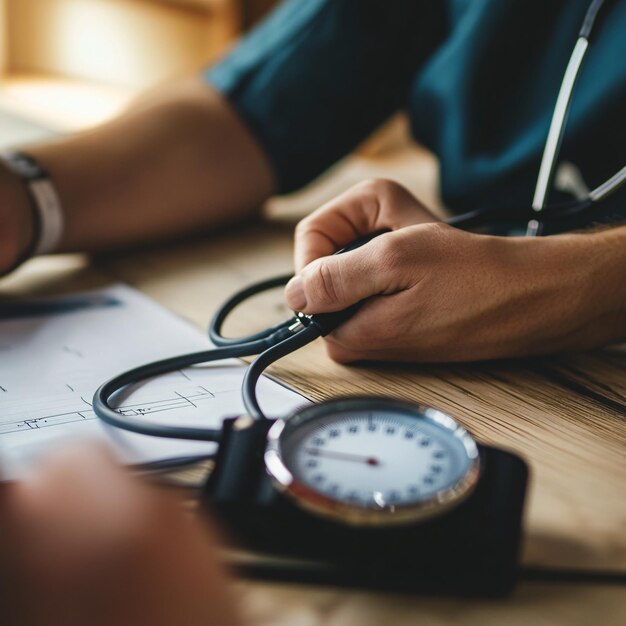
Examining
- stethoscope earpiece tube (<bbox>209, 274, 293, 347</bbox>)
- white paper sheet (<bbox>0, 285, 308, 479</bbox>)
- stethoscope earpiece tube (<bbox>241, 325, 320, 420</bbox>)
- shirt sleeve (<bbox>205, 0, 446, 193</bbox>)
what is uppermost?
shirt sleeve (<bbox>205, 0, 446, 193</bbox>)

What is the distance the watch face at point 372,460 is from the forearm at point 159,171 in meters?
0.49

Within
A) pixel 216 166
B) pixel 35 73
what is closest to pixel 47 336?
pixel 216 166

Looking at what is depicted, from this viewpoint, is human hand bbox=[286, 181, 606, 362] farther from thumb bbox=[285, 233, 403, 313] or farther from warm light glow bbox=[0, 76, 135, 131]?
warm light glow bbox=[0, 76, 135, 131]

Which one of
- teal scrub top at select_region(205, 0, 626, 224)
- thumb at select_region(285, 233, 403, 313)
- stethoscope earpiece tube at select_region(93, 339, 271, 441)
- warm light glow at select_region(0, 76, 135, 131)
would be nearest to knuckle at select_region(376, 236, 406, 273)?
thumb at select_region(285, 233, 403, 313)

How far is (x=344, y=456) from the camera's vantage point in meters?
0.36

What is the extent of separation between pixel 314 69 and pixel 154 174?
0.81 feet

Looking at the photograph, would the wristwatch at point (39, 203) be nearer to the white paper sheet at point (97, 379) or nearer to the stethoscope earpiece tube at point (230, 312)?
the white paper sheet at point (97, 379)

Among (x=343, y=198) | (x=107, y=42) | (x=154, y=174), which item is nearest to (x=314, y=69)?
(x=154, y=174)

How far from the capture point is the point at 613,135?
30.4 inches

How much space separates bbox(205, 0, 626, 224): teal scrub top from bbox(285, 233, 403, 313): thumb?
38cm

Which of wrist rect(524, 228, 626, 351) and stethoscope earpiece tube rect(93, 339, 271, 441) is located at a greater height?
wrist rect(524, 228, 626, 351)

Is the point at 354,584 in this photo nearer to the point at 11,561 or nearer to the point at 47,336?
the point at 11,561

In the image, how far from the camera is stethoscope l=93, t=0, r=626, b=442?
1.47 ft

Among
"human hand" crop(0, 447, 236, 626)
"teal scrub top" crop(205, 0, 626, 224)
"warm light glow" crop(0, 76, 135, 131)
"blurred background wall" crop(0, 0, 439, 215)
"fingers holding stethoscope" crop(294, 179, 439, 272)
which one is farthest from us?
"blurred background wall" crop(0, 0, 439, 215)
